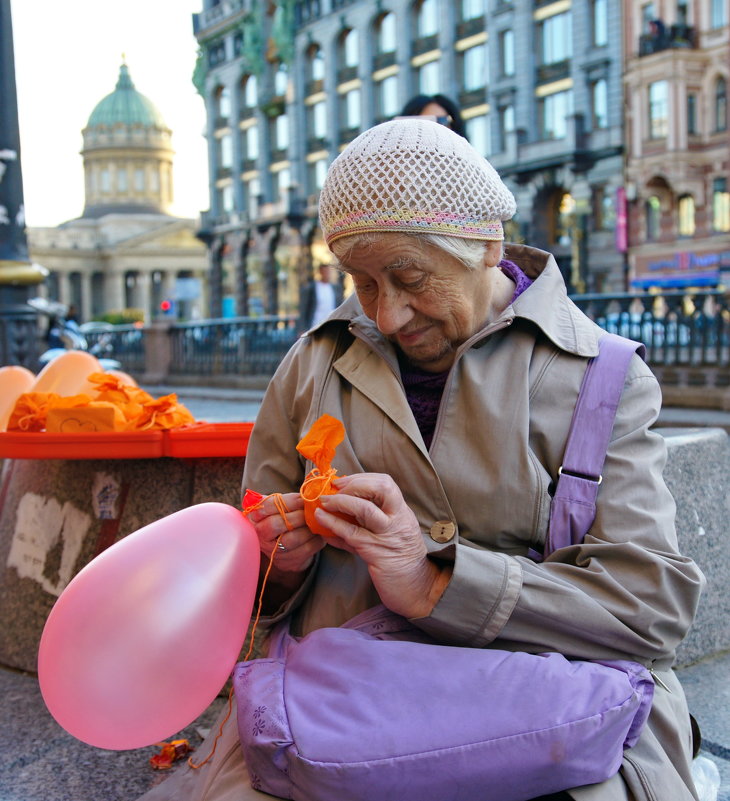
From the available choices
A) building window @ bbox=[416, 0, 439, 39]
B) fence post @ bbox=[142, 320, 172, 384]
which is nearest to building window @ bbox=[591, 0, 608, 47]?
building window @ bbox=[416, 0, 439, 39]

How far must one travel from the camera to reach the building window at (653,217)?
35.6 meters

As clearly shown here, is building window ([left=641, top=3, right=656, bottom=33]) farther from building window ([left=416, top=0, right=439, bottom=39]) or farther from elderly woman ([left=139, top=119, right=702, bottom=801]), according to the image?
elderly woman ([left=139, top=119, right=702, bottom=801])

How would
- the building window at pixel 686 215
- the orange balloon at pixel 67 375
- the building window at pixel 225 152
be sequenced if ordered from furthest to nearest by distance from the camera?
1. the building window at pixel 225 152
2. the building window at pixel 686 215
3. the orange balloon at pixel 67 375

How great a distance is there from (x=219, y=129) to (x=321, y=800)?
62302 mm

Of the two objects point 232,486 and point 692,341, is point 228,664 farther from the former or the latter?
point 692,341

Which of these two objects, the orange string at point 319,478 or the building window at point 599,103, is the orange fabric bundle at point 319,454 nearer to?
the orange string at point 319,478

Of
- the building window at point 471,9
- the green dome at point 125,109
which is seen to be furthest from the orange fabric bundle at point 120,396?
the green dome at point 125,109

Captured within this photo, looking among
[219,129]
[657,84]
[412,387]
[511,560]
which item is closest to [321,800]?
[511,560]

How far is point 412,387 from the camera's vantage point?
2164 mm

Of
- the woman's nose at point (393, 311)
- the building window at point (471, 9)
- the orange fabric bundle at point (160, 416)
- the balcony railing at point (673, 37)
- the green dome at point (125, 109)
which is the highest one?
the green dome at point (125, 109)

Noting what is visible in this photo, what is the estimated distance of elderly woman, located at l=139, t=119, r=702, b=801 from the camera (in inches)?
70.5

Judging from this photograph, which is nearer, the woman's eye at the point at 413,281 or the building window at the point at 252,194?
the woman's eye at the point at 413,281

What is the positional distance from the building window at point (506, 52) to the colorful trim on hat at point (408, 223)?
4033cm

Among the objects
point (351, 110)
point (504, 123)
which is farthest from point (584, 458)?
point (351, 110)
